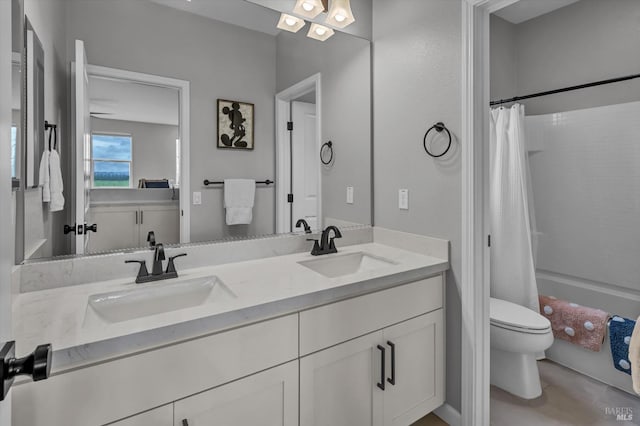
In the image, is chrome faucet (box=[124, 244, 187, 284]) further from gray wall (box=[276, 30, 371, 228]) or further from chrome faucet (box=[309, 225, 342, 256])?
gray wall (box=[276, 30, 371, 228])

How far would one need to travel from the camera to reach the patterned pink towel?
6.95ft

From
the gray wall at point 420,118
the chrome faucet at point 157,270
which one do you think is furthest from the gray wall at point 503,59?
the chrome faucet at point 157,270

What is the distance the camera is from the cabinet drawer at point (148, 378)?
2.54 feet

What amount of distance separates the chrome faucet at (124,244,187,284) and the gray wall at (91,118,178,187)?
29 centimetres

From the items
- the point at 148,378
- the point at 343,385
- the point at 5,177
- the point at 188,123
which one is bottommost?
the point at 343,385

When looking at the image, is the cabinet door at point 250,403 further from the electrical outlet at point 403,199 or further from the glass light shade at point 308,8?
the glass light shade at point 308,8

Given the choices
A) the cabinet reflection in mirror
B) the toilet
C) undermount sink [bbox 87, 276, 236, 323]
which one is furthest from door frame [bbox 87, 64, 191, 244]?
the toilet

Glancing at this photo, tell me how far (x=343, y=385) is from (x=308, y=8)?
Result: 1849 millimetres

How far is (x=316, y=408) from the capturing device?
1.19 metres

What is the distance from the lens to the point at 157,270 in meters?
1.32

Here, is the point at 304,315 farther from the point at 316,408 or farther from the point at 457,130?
the point at 457,130

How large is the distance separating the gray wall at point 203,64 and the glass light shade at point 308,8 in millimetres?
240

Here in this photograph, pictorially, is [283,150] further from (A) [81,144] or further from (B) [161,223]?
(A) [81,144]

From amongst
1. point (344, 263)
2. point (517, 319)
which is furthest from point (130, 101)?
point (517, 319)
